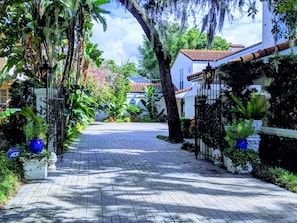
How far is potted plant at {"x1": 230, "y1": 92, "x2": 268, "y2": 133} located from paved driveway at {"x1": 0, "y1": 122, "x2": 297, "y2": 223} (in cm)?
165

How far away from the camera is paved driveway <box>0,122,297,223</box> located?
505 centimetres

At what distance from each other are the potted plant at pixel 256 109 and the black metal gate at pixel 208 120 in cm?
62

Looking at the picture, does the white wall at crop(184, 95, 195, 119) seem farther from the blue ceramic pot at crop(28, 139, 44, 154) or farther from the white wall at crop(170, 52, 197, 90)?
the blue ceramic pot at crop(28, 139, 44, 154)

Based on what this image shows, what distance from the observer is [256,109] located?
9.00 meters

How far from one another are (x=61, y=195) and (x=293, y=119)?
5.77 metres

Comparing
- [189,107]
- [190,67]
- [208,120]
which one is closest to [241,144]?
[208,120]

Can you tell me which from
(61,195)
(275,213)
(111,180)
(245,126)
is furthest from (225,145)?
(61,195)

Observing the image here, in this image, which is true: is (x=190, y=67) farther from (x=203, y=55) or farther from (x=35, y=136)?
(x=35, y=136)

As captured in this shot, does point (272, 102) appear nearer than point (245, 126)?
No

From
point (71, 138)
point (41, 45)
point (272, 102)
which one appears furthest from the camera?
point (71, 138)

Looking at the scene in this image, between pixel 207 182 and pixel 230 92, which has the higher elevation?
pixel 230 92

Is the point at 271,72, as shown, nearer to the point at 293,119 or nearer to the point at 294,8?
the point at 293,119

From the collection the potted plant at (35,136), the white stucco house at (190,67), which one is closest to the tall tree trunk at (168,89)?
the potted plant at (35,136)

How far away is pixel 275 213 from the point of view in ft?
17.1
